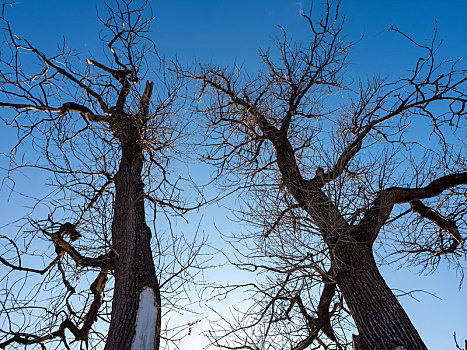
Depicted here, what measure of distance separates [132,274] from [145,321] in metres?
0.43

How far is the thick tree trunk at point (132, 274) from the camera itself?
2.72 m

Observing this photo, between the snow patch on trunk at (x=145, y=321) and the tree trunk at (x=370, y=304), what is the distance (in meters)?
1.61

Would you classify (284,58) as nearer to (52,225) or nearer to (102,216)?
(102,216)

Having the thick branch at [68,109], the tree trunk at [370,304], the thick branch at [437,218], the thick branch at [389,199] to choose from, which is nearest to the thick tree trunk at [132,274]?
the thick branch at [68,109]

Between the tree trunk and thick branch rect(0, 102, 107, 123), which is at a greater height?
thick branch rect(0, 102, 107, 123)

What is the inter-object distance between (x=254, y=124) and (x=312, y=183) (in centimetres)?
142

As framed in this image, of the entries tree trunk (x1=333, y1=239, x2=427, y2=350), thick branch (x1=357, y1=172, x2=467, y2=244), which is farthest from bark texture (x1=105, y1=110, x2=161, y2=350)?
thick branch (x1=357, y1=172, x2=467, y2=244)

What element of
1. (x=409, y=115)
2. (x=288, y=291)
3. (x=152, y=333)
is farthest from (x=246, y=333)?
(x=409, y=115)

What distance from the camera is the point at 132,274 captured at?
3.06 metres

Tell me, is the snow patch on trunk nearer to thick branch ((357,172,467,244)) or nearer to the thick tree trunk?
the thick tree trunk

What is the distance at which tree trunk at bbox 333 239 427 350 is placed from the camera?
292 cm

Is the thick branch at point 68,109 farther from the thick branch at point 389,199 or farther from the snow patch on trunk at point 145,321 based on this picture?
the thick branch at point 389,199

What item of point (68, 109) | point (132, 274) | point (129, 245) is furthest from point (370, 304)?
point (68, 109)

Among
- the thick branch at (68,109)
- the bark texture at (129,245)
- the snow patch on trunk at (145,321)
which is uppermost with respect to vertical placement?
the thick branch at (68,109)
